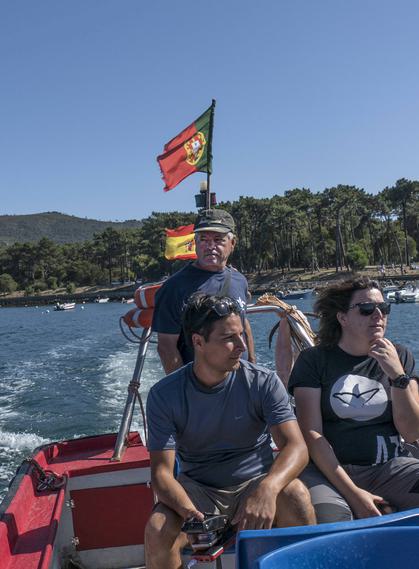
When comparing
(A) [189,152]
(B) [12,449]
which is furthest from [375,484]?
(B) [12,449]

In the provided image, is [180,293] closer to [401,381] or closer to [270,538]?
[401,381]

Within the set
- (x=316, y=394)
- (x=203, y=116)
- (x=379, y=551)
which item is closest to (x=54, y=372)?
(x=203, y=116)

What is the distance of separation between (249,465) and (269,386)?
0.34 metres

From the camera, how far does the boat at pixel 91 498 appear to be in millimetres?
3010

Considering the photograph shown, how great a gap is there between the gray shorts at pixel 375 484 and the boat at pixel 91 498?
484 millimetres

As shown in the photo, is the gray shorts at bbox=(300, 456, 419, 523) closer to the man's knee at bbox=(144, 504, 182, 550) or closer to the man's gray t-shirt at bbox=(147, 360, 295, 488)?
the man's gray t-shirt at bbox=(147, 360, 295, 488)

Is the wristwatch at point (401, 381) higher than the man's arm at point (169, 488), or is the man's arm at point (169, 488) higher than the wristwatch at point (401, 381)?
the wristwatch at point (401, 381)

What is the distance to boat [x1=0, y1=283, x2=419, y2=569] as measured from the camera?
3.01 m

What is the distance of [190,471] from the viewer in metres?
2.67

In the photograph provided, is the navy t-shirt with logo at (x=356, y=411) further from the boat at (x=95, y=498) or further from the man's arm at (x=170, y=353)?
the boat at (x=95, y=498)

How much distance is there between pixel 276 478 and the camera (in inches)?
94.9

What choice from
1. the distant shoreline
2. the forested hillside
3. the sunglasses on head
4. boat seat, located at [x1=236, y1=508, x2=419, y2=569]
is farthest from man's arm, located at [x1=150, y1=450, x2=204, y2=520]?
the forested hillside

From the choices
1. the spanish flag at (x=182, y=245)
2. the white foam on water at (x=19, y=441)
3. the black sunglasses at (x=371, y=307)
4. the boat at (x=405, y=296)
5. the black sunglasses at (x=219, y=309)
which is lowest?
the boat at (x=405, y=296)

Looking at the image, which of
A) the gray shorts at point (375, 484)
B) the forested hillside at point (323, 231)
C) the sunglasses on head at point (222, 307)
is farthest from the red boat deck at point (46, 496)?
the forested hillside at point (323, 231)
